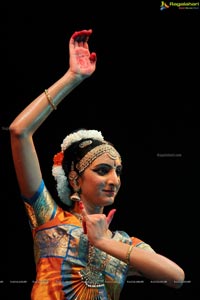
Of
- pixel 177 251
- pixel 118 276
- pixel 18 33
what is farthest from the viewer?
pixel 177 251

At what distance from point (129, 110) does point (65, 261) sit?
127cm

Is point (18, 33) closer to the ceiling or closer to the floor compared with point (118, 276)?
closer to the ceiling

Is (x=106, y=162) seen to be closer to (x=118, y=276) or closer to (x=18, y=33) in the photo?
(x=118, y=276)

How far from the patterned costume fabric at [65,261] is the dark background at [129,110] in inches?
32.6

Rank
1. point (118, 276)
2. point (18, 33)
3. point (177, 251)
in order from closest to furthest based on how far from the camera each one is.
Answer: point (118, 276) < point (18, 33) < point (177, 251)

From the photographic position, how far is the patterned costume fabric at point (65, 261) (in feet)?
9.29

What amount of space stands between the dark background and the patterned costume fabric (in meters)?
0.83

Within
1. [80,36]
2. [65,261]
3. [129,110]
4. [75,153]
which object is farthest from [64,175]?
[129,110]

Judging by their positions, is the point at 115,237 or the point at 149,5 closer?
the point at 115,237

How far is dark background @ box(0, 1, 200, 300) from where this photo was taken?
3.68m

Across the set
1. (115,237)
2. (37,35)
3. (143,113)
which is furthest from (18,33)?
(115,237)

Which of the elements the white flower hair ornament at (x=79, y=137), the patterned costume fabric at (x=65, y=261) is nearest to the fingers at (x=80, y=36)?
the white flower hair ornament at (x=79, y=137)

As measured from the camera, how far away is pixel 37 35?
3.68m

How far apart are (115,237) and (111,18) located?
134 cm
